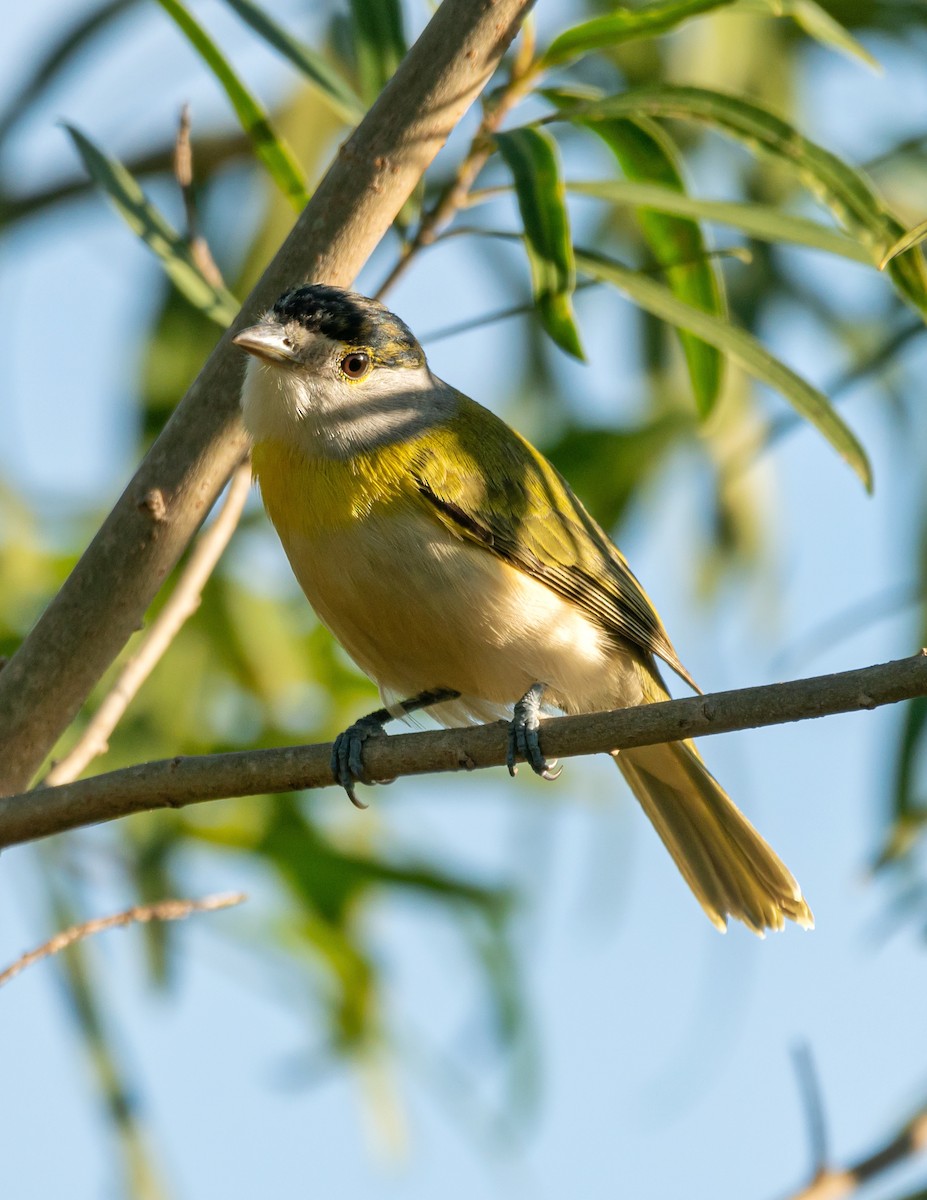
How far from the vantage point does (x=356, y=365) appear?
3352mm

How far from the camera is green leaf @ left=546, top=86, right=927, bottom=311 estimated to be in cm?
280

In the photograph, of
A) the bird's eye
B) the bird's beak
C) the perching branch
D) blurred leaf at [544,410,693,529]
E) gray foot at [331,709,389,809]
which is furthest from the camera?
blurred leaf at [544,410,693,529]

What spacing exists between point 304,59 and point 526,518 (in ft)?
3.20

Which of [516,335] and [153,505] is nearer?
[153,505]

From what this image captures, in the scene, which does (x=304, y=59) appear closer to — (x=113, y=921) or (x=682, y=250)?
(x=682, y=250)

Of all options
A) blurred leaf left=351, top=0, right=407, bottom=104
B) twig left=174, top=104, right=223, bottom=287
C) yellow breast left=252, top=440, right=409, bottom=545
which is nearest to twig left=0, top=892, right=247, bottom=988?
yellow breast left=252, top=440, right=409, bottom=545

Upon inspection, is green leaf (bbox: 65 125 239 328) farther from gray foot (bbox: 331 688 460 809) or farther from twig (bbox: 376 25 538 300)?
gray foot (bbox: 331 688 460 809)

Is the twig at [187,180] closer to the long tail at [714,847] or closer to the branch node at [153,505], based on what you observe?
the branch node at [153,505]

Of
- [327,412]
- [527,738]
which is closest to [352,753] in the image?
[527,738]

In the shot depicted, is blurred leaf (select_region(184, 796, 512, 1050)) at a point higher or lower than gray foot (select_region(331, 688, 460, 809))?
higher

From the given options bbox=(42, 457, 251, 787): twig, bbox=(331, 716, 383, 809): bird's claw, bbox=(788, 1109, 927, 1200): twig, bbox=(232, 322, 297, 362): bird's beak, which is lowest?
bbox=(788, 1109, 927, 1200): twig

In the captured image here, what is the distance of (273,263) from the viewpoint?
2354 millimetres

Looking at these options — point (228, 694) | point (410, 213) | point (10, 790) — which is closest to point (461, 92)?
point (410, 213)

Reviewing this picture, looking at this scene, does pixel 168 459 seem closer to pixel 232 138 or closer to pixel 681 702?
pixel 681 702
